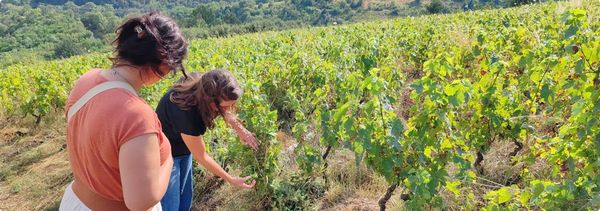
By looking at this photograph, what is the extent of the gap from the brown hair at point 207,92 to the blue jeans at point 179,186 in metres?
0.41

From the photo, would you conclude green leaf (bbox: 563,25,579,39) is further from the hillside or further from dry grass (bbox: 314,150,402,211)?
dry grass (bbox: 314,150,402,211)

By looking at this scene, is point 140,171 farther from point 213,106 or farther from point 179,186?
point 179,186

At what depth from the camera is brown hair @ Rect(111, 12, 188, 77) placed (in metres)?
1.50

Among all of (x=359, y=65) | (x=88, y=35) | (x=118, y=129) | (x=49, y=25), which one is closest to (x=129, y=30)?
(x=118, y=129)

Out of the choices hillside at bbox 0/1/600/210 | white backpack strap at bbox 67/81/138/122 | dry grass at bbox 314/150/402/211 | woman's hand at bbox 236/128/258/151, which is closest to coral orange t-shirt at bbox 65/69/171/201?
white backpack strap at bbox 67/81/138/122

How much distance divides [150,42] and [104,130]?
31 cm

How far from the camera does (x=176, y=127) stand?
8.99ft

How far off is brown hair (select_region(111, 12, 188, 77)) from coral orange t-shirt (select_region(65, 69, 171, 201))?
0.12 metres

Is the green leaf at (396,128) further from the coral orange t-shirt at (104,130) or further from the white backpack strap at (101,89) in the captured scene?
the white backpack strap at (101,89)

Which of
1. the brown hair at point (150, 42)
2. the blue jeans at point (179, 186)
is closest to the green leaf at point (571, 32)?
the brown hair at point (150, 42)

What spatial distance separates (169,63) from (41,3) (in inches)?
4519

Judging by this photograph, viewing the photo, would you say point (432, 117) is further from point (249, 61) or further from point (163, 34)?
point (249, 61)

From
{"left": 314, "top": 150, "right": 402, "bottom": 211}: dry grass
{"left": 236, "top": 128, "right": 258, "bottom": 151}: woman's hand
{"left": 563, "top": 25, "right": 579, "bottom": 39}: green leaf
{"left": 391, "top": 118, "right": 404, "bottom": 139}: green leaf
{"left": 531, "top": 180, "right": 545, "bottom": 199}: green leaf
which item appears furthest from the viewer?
{"left": 314, "top": 150, "right": 402, "bottom": 211}: dry grass

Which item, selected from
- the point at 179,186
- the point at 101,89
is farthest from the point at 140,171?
the point at 179,186
